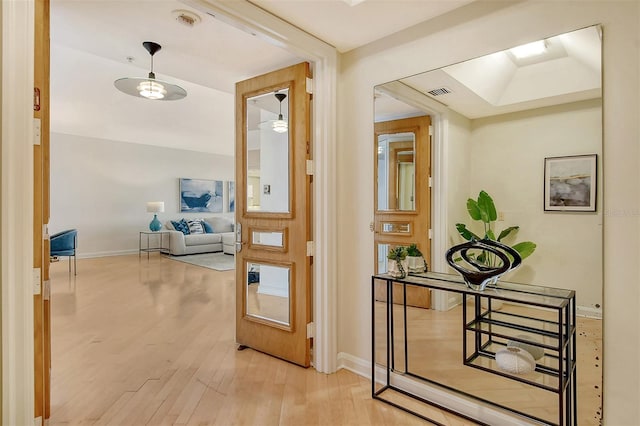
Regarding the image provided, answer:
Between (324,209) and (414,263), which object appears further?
(324,209)

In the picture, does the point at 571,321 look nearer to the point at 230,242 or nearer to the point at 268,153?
the point at 268,153

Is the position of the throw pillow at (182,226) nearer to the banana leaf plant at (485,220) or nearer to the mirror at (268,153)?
the mirror at (268,153)

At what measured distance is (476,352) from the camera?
208 cm

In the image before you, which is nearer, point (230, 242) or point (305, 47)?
point (305, 47)

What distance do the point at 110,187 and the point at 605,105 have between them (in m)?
9.05

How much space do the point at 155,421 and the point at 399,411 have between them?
1.42 m

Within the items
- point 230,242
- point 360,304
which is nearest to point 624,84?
point 360,304

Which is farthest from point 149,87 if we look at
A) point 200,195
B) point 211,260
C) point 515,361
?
point 200,195

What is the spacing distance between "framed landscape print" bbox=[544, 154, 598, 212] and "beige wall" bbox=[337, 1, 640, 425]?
0.06m

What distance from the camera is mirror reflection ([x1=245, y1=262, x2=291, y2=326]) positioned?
279 centimetres

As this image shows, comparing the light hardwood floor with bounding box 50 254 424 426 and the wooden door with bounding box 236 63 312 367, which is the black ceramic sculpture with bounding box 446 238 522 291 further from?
the wooden door with bounding box 236 63 312 367

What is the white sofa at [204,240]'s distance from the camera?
810 centimetres

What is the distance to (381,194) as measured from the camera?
2.45 metres

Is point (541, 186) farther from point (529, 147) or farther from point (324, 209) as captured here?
point (324, 209)
